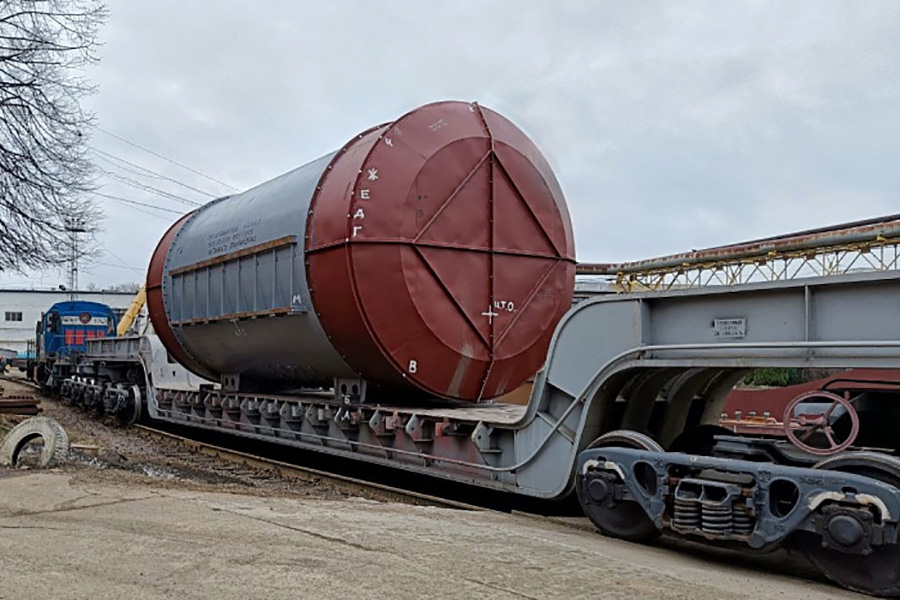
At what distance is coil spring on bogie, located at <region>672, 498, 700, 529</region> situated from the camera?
514cm

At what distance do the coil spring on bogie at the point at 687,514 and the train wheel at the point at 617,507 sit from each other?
47cm

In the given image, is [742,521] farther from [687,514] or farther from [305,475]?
[305,475]

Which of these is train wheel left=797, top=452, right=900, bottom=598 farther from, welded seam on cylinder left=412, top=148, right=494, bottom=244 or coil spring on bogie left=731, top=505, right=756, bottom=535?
welded seam on cylinder left=412, top=148, right=494, bottom=244

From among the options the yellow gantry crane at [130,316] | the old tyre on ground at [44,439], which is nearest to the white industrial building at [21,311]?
the yellow gantry crane at [130,316]

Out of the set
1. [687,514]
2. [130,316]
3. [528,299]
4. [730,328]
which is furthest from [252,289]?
[130,316]

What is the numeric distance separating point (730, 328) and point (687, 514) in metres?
1.25

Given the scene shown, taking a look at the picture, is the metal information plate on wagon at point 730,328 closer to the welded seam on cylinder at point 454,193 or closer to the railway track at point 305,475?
the railway track at point 305,475

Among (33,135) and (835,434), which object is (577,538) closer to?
(835,434)

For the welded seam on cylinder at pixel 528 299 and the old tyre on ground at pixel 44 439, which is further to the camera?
the old tyre on ground at pixel 44 439

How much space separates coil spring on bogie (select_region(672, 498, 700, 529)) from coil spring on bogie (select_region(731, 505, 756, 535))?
0.78 ft

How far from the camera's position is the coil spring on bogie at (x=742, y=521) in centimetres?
492

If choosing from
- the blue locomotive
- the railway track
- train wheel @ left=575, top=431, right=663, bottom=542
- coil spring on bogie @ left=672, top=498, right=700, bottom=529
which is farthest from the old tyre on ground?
the blue locomotive

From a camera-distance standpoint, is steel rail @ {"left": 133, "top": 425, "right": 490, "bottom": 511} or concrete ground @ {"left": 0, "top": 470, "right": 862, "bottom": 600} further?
steel rail @ {"left": 133, "top": 425, "right": 490, "bottom": 511}

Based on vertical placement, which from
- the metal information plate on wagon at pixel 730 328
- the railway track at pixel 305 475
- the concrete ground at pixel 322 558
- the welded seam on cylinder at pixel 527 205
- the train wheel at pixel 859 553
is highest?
the welded seam on cylinder at pixel 527 205
